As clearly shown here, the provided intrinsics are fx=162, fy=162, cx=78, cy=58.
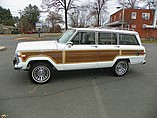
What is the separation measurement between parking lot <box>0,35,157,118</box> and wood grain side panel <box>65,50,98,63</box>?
0.73 m

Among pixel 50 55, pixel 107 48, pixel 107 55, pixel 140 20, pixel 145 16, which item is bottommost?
pixel 107 55

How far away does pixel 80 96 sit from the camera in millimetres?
4445

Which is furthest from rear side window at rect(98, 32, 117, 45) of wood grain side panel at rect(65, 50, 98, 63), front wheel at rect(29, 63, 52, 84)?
front wheel at rect(29, 63, 52, 84)

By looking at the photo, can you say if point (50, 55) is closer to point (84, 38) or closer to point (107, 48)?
point (84, 38)

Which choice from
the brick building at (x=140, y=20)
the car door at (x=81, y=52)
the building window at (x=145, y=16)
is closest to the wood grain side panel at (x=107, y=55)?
the car door at (x=81, y=52)

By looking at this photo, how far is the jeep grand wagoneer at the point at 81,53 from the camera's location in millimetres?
5184

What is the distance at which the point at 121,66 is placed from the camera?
258 inches

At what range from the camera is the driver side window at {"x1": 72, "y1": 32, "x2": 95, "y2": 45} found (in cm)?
560

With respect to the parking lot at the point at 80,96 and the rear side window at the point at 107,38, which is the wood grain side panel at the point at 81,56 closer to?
the rear side window at the point at 107,38

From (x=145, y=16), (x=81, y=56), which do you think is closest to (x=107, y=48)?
(x=81, y=56)

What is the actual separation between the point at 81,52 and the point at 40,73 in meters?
1.55

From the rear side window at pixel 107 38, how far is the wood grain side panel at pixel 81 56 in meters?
0.49

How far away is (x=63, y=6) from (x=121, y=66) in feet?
94.7

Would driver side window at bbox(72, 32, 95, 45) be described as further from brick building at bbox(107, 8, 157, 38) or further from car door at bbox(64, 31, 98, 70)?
brick building at bbox(107, 8, 157, 38)
